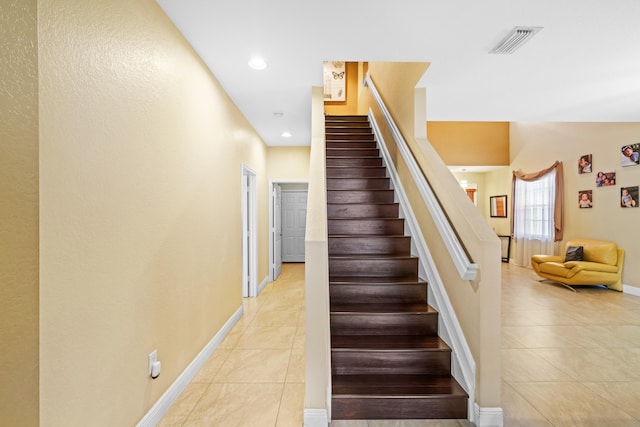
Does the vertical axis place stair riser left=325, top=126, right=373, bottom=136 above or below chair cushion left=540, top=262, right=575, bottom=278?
above

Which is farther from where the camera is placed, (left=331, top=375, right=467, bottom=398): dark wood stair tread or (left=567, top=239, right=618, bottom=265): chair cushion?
(left=567, top=239, right=618, bottom=265): chair cushion

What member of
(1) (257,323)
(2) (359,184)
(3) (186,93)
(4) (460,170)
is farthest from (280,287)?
(4) (460,170)

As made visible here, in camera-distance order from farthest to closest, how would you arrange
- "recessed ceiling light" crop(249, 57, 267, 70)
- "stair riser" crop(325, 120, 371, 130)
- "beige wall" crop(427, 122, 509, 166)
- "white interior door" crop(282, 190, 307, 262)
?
"white interior door" crop(282, 190, 307, 262), "beige wall" crop(427, 122, 509, 166), "stair riser" crop(325, 120, 371, 130), "recessed ceiling light" crop(249, 57, 267, 70)

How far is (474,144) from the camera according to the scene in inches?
316

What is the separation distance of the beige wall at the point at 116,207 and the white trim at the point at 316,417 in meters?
0.95

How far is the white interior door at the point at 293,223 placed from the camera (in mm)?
8191

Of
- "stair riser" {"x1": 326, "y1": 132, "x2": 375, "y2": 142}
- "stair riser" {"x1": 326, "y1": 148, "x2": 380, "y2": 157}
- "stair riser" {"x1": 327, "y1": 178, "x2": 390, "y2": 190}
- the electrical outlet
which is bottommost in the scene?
the electrical outlet

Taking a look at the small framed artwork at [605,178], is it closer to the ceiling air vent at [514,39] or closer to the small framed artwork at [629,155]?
the small framed artwork at [629,155]

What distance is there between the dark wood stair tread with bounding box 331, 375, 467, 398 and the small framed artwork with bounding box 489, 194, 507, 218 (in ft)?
24.4

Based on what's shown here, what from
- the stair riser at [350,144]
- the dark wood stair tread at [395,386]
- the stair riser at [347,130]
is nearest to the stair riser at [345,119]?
the stair riser at [347,130]

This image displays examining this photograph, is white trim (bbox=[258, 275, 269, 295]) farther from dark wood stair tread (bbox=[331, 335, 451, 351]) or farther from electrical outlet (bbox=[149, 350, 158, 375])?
electrical outlet (bbox=[149, 350, 158, 375])

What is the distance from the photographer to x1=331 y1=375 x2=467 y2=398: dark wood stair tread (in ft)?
6.51

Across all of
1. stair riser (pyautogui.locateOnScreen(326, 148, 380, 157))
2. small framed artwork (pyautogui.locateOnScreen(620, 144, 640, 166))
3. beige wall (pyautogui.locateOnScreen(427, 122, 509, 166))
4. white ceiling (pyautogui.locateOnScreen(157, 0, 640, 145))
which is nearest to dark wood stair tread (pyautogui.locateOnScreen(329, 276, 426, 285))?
white ceiling (pyautogui.locateOnScreen(157, 0, 640, 145))

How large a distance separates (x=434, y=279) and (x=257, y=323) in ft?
7.25
